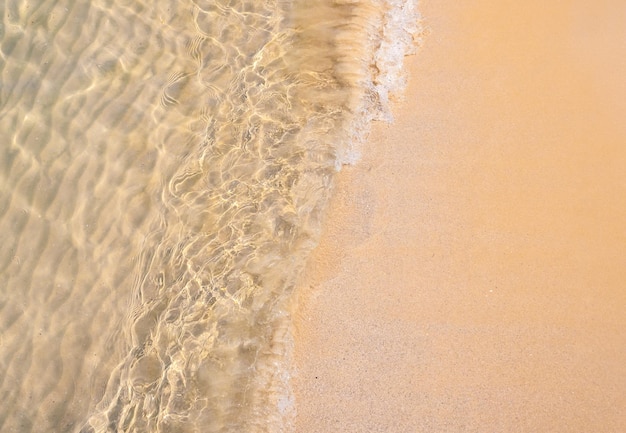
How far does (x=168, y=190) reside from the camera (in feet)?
11.7

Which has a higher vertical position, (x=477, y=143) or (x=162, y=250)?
(x=477, y=143)

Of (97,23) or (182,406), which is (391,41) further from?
(182,406)

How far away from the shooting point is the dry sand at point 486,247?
2.68m

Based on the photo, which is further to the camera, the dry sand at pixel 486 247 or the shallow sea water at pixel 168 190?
the shallow sea water at pixel 168 190

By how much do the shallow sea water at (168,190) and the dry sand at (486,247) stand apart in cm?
24

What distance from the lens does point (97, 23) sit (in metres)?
4.16

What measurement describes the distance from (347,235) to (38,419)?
2.01 metres

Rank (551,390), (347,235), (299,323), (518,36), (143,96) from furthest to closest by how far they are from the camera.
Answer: (143,96), (518,36), (347,235), (299,323), (551,390)

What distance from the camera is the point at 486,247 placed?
3010mm

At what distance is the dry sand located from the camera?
2.68 meters

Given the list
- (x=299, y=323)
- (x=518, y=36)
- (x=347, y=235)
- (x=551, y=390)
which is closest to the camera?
(x=551, y=390)

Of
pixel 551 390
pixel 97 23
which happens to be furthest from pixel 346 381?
pixel 97 23

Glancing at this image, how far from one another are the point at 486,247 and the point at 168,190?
6.60ft

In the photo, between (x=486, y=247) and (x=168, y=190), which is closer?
(x=486, y=247)
